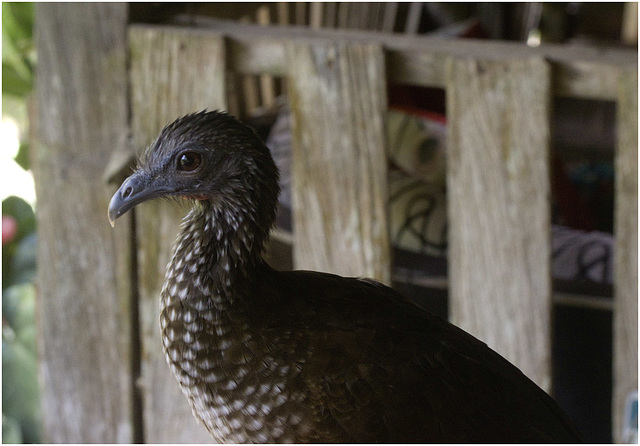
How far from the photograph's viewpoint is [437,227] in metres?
2.14

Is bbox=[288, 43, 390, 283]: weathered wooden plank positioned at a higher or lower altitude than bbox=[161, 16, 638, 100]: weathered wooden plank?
lower

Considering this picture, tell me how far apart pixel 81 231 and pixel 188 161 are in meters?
0.97

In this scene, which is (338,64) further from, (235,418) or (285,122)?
(235,418)

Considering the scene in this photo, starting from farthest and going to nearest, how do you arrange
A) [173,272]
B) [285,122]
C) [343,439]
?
[285,122]
[173,272]
[343,439]

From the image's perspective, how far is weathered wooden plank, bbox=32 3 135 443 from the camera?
6.70 feet

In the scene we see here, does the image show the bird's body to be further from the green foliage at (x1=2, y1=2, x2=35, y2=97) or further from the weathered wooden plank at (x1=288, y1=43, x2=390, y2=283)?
the green foliage at (x1=2, y1=2, x2=35, y2=97)

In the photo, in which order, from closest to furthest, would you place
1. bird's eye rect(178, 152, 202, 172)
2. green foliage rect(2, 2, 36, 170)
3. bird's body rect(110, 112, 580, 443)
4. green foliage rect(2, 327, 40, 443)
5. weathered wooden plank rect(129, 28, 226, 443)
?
bird's body rect(110, 112, 580, 443) → bird's eye rect(178, 152, 202, 172) → weathered wooden plank rect(129, 28, 226, 443) → green foliage rect(2, 327, 40, 443) → green foliage rect(2, 2, 36, 170)

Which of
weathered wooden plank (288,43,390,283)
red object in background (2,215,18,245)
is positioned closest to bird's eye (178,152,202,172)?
weathered wooden plank (288,43,390,283)

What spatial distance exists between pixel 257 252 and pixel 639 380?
3.36 feet

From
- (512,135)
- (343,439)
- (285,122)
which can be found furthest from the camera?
(285,122)

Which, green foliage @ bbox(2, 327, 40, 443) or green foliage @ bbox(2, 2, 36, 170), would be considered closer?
green foliage @ bbox(2, 327, 40, 443)

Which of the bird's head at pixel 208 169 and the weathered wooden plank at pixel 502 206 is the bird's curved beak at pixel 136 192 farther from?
the weathered wooden plank at pixel 502 206

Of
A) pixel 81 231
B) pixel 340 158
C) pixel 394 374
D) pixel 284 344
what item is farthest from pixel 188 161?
pixel 81 231

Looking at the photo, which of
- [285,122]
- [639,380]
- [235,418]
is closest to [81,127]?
[285,122]
